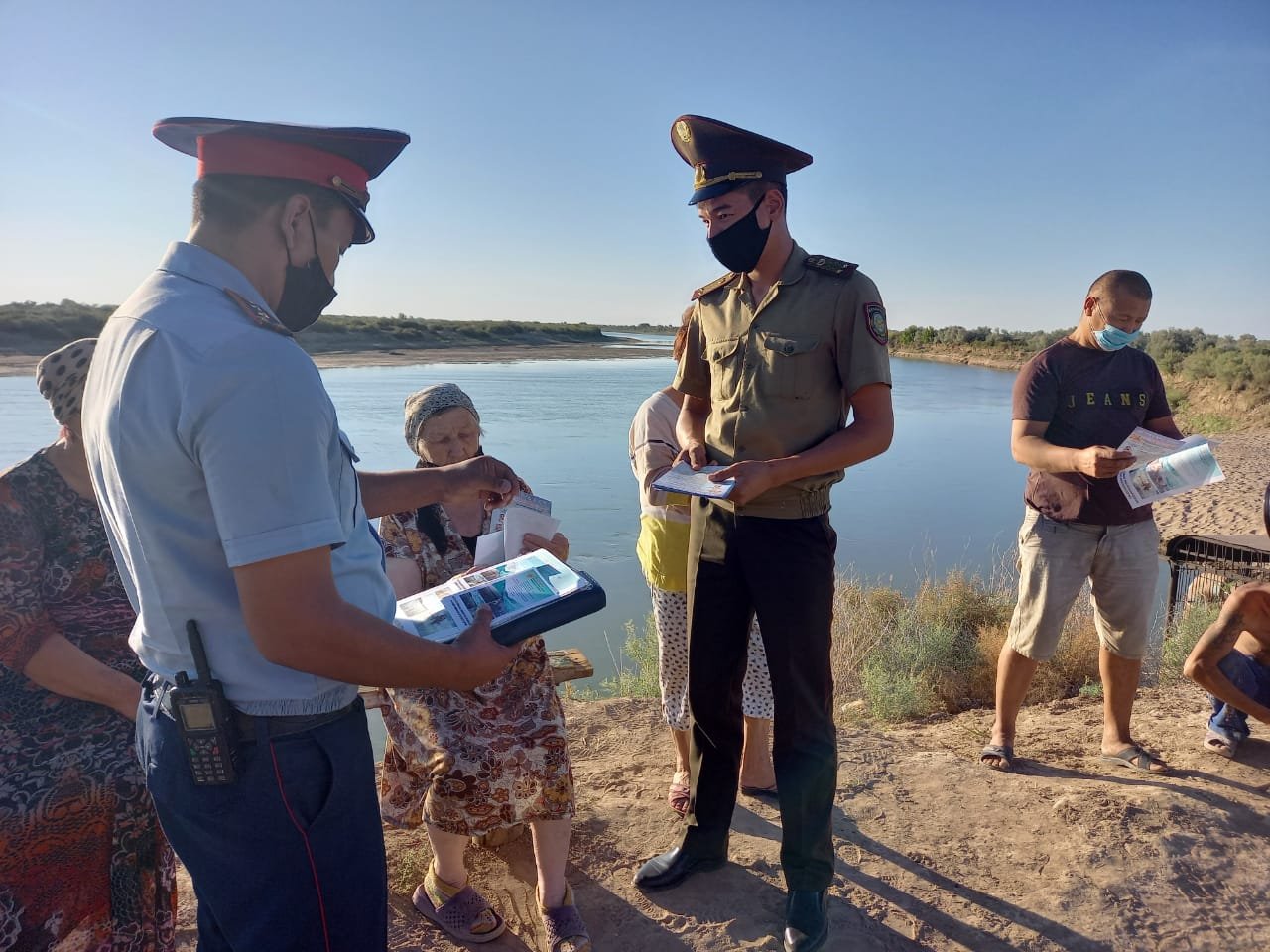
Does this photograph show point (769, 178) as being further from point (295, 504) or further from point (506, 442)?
point (506, 442)

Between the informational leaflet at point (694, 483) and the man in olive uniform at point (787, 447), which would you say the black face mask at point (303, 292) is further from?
the man in olive uniform at point (787, 447)

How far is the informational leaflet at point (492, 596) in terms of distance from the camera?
1.54m

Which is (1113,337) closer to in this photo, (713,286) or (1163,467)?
(1163,467)

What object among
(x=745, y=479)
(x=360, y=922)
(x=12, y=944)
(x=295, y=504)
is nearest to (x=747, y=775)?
(x=745, y=479)

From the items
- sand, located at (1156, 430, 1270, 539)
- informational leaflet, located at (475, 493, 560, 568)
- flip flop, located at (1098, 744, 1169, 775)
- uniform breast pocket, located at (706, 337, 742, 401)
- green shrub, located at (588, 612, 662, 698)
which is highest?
uniform breast pocket, located at (706, 337, 742, 401)

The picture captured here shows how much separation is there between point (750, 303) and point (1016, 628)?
1954 millimetres

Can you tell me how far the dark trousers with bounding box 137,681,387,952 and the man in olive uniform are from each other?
127 centimetres

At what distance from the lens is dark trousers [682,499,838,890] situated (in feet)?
7.86

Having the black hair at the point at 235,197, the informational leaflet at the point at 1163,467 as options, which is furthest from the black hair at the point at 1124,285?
the black hair at the point at 235,197

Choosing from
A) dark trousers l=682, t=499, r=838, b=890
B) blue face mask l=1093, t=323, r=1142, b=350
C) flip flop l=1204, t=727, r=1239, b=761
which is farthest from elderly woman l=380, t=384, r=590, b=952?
flip flop l=1204, t=727, r=1239, b=761

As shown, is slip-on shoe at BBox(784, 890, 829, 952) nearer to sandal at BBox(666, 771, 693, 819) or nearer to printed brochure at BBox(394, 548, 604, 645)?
sandal at BBox(666, 771, 693, 819)

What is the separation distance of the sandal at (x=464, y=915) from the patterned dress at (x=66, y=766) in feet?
2.50

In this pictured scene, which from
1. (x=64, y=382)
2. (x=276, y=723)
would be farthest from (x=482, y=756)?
(x=64, y=382)

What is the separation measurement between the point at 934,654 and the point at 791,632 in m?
4.32
